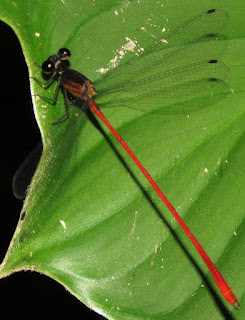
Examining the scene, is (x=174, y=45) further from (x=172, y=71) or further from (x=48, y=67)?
(x=48, y=67)

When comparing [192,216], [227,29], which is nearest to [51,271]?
[192,216]

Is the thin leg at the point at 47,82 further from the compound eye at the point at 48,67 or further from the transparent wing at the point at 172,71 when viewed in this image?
the transparent wing at the point at 172,71

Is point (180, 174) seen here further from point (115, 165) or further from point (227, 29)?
point (227, 29)

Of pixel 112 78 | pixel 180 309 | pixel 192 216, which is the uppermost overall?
pixel 112 78

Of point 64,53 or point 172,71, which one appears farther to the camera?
point 172,71

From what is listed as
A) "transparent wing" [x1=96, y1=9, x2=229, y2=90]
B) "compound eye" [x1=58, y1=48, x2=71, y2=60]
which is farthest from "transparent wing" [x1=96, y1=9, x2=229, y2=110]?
"compound eye" [x1=58, y1=48, x2=71, y2=60]

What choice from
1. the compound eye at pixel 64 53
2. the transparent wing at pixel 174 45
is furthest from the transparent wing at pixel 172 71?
the compound eye at pixel 64 53

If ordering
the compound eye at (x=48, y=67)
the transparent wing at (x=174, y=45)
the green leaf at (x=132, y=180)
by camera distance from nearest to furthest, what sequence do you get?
the green leaf at (x=132, y=180) → the compound eye at (x=48, y=67) → the transparent wing at (x=174, y=45)

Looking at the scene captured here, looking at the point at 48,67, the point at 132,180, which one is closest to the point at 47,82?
the point at 48,67

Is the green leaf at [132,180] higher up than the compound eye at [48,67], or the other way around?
the compound eye at [48,67]
